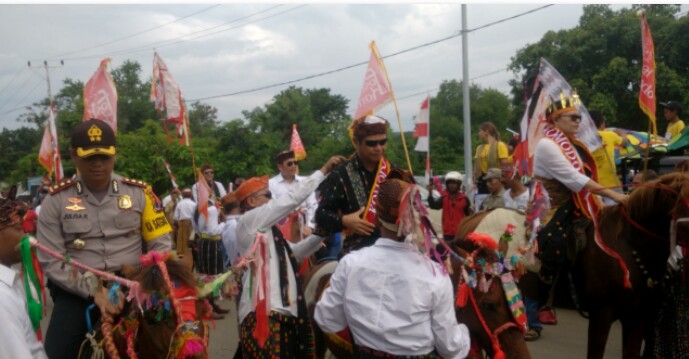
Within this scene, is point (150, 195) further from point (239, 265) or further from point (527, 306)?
point (527, 306)

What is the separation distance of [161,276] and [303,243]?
1.48m

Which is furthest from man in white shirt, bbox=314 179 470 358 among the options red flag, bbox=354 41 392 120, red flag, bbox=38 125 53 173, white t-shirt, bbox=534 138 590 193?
red flag, bbox=38 125 53 173

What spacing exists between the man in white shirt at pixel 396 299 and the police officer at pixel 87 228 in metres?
1.58

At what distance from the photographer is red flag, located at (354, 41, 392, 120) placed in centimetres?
→ 563

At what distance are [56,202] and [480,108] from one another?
65.7 m

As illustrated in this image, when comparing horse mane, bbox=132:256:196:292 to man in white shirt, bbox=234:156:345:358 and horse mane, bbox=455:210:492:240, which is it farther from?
horse mane, bbox=455:210:492:240

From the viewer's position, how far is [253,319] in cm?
430

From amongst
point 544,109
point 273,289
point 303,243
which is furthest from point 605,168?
point 273,289

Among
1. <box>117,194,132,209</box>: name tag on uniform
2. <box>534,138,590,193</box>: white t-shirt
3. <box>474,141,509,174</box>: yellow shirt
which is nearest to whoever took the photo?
<box>117,194,132,209</box>: name tag on uniform

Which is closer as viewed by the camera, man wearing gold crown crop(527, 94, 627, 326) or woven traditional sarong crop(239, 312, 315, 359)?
woven traditional sarong crop(239, 312, 315, 359)

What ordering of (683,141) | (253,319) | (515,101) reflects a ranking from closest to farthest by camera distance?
(253,319)
(683,141)
(515,101)

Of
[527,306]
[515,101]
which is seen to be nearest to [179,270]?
[527,306]

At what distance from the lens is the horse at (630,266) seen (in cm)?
527

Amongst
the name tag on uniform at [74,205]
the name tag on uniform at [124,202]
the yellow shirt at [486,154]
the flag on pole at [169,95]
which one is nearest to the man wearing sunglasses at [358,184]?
the name tag on uniform at [124,202]
